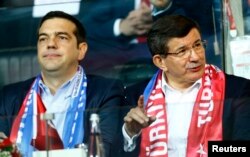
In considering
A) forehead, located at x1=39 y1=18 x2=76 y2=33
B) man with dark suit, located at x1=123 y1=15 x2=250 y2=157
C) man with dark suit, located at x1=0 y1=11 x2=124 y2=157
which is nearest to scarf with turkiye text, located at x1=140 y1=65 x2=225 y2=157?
man with dark suit, located at x1=123 y1=15 x2=250 y2=157

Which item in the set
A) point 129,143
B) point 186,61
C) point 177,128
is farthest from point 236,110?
point 129,143

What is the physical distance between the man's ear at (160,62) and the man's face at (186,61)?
12 mm

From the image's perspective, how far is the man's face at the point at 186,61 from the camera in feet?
27.5

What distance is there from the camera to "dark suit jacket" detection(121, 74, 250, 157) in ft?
25.9

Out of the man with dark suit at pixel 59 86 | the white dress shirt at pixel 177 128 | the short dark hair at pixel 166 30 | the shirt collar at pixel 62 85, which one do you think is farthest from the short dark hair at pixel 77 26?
the white dress shirt at pixel 177 128

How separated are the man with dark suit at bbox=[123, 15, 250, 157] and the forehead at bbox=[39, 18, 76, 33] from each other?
793 mm

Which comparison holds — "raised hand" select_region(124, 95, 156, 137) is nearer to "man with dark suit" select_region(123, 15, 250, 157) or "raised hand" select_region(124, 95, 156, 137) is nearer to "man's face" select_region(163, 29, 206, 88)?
"man with dark suit" select_region(123, 15, 250, 157)

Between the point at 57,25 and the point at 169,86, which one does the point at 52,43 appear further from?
the point at 169,86

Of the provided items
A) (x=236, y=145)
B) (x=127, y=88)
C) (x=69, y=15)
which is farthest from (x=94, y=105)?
(x=236, y=145)

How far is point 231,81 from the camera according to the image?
838 centimetres

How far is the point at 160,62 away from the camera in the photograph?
853 centimetres

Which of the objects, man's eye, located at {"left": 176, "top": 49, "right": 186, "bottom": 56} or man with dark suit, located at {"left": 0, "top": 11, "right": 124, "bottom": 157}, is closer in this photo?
man's eye, located at {"left": 176, "top": 49, "right": 186, "bottom": 56}

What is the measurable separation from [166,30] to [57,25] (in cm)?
110

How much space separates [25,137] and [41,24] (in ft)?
4.05
